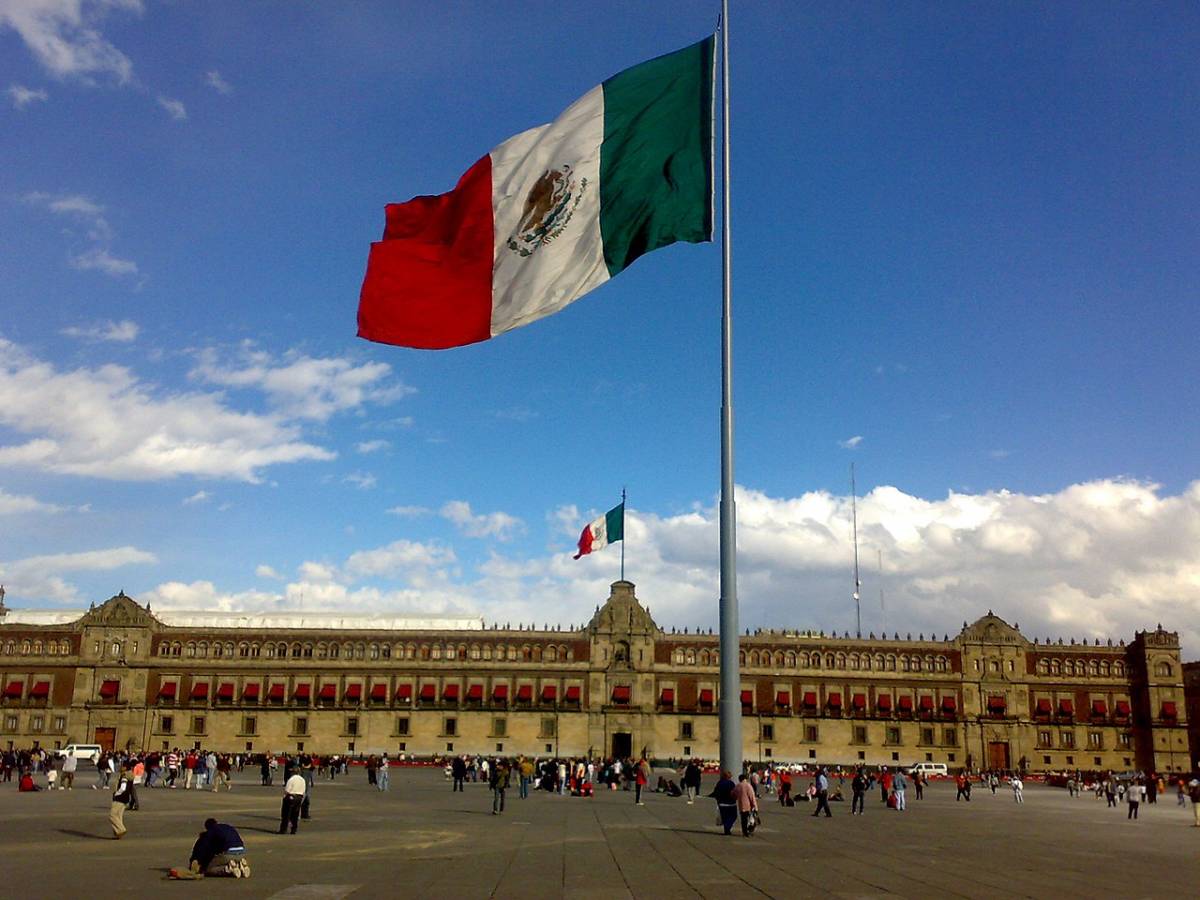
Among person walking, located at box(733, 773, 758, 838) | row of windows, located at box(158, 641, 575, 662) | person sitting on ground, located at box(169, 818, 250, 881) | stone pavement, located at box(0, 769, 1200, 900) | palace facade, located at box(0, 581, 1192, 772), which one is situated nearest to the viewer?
stone pavement, located at box(0, 769, 1200, 900)

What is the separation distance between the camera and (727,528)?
1555 cm

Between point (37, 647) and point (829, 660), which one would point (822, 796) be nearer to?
point (829, 660)

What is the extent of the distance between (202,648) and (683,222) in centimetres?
7570

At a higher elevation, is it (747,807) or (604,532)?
(604,532)

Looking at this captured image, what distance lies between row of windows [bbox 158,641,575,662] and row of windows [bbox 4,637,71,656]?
7.45 metres

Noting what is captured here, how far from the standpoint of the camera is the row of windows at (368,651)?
79.8m

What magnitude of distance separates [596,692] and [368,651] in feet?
60.6

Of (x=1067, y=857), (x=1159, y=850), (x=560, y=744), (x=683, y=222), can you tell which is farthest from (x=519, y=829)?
(x=560, y=744)

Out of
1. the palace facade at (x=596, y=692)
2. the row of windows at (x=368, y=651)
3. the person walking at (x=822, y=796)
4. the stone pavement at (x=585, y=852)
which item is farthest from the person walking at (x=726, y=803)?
the row of windows at (x=368, y=651)

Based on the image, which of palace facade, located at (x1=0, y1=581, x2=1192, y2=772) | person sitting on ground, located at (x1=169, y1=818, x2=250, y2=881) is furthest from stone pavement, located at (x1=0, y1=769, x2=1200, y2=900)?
palace facade, located at (x1=0, y1=581, x2=1192, y2=772)

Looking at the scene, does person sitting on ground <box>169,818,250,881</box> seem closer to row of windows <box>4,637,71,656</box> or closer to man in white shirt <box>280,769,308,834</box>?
man in white shirt <box>280,769,308,834</box>

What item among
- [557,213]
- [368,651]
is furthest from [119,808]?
[368,651]

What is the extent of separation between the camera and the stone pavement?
14.1 meters

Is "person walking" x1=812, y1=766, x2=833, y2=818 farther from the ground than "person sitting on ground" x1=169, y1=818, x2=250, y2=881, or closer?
closer
